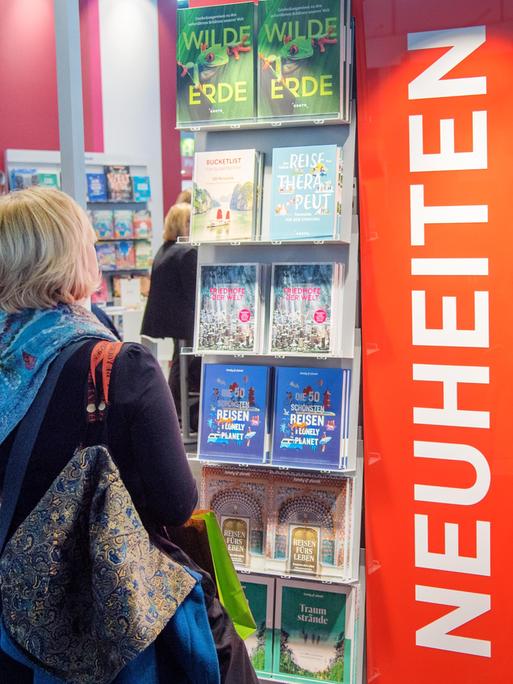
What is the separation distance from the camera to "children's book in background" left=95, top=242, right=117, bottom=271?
25.8 feet

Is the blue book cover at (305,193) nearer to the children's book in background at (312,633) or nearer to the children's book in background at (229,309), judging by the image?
the children's book in background at (229,309)

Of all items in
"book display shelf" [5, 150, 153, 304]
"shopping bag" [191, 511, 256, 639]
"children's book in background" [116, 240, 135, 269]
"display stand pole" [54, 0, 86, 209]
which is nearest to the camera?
"shopping bag" [191, 511, 256, 639]

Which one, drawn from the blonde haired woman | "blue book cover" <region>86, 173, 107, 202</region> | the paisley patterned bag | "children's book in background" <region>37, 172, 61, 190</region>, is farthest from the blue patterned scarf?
"blue book cover" <region>86, 173, 107, 202</region>

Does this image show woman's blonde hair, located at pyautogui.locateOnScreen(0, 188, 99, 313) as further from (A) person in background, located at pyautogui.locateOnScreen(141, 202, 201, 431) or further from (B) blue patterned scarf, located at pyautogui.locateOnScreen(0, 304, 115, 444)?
(A) person in background, located at pyautogui.locateOnScreen(141, 202, 201, 431)

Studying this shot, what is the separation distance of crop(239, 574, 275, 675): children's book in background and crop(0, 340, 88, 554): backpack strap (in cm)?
163

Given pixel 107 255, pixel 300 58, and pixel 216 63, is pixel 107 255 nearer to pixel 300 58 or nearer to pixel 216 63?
pixel 216 63

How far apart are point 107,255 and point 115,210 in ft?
1.38

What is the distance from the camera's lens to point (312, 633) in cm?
312

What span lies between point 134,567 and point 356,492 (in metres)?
1.56

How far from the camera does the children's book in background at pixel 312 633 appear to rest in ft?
10.1

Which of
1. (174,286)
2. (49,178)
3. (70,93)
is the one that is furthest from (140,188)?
(70,93)

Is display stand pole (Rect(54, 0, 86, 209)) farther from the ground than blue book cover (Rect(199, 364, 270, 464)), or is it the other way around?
display stand pole (Rect(54, 0, 86, 209))

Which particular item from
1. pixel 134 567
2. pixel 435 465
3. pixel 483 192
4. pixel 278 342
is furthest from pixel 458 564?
pixel 134 567

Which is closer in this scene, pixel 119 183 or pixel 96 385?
pixel 96 385
